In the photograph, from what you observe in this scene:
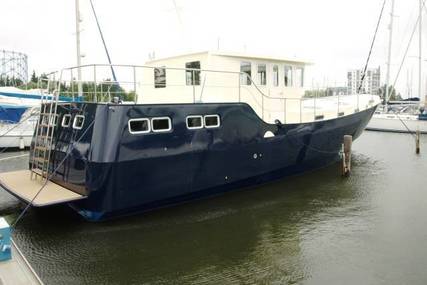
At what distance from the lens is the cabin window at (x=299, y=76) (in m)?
13.8

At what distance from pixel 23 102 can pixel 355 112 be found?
61.2 feet

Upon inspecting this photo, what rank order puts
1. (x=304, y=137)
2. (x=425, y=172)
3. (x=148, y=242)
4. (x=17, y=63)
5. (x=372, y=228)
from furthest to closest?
(x=17, y=63), (x=425, y=172), (x=304, y=137), (x=372, y=228), (x=148, y=242)

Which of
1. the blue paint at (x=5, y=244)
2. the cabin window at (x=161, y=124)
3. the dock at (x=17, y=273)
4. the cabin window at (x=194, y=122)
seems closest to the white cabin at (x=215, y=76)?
the cabin window at (x=194, y=122)

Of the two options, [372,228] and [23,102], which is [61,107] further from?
[23,102]

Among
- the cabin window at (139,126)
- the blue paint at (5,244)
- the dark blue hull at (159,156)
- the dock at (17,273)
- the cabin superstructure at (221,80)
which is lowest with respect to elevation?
the dock at (17,273)

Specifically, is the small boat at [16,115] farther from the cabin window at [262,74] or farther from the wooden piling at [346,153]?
the wooden piling at [346,153]

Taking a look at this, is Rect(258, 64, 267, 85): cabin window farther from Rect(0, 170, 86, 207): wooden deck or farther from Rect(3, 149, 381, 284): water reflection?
Rect(0, 170, 86, 207): wooden deck

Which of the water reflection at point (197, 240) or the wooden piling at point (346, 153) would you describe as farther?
the wooden piling at point (346, 153)

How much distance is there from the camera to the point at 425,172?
14664 millimetres

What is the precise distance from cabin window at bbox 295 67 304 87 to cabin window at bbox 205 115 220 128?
16.9 ft

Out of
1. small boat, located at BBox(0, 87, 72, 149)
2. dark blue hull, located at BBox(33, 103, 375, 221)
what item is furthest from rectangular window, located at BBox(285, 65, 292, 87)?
small boat, located at BBox(0, 87, 72, 149)

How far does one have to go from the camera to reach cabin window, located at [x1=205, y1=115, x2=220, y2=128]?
9.66 meters

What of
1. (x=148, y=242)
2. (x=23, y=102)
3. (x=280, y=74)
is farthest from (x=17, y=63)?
(x=148, y=242)

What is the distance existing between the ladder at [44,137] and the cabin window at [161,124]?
2.39 meters
